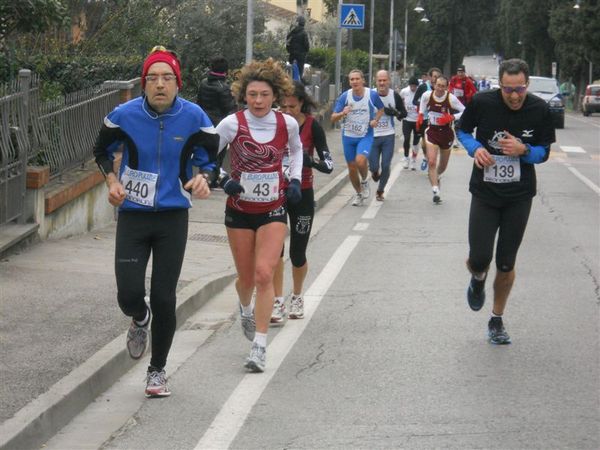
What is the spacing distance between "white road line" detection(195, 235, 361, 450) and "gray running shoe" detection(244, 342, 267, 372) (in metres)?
0.05

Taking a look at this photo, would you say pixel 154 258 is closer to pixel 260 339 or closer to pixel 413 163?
pixel 260 339

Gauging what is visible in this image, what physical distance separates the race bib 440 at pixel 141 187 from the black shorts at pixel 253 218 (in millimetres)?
1244

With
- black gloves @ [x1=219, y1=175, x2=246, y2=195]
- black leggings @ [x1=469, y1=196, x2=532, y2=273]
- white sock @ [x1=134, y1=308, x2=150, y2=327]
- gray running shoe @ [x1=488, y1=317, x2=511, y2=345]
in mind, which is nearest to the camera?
white sock @ [x1=134, y1=308, x2=150, y2=327]

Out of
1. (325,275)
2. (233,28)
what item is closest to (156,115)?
(325,275)

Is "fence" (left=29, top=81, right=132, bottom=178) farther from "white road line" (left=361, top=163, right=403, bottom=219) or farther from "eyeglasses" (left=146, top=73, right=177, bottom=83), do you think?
"eyeglasses" (left=146, top=73, right=177, bottom=83)

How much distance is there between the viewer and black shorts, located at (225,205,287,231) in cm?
830

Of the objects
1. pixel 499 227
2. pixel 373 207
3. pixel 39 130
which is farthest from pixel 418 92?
pixel 499 227

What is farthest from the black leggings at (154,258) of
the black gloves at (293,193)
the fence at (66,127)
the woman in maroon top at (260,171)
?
the fence at (66,127)

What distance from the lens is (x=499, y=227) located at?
9.05 m

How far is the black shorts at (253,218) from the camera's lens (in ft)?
27.2

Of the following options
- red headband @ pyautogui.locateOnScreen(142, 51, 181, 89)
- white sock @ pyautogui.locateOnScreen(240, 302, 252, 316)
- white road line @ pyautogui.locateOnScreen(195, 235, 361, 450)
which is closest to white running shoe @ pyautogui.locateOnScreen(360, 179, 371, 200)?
white road line @ pyautogui.locateOnScreen(195, 235, 361, 450)

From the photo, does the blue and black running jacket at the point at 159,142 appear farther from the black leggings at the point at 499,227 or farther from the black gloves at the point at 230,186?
the black leggings at the point at 499,227

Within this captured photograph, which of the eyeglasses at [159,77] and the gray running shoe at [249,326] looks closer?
the eyeglasses at [159,77]

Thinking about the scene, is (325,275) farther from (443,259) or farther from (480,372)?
(480,372)
